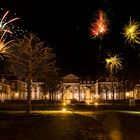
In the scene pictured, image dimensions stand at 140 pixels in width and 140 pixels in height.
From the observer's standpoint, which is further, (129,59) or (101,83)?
(101,83)

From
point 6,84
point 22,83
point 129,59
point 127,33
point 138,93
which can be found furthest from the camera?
point 22,83

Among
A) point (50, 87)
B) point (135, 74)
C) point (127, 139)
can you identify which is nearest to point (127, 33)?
point (127, 139)

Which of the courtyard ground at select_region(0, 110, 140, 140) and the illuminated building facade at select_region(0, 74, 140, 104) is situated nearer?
the courtyard ground at select_region(0, 110, 140, 140)

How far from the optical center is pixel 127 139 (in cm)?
1535

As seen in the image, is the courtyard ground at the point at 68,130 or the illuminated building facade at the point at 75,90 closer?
the courtyard ground at the point at 68,130

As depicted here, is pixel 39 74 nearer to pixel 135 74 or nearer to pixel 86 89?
pixel 135 74

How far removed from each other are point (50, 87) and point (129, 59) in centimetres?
4825

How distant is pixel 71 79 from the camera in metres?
154

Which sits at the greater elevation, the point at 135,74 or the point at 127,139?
the point at 135,74

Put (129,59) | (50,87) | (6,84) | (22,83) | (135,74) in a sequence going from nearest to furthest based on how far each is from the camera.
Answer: (129,59)
(135,74)
(50,87)
(6,84)
(22,83)

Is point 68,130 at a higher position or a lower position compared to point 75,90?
higher

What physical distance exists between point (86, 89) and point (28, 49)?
400ft

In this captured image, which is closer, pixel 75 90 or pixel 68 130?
pixel 68 130

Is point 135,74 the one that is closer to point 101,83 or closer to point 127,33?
point 127,33
